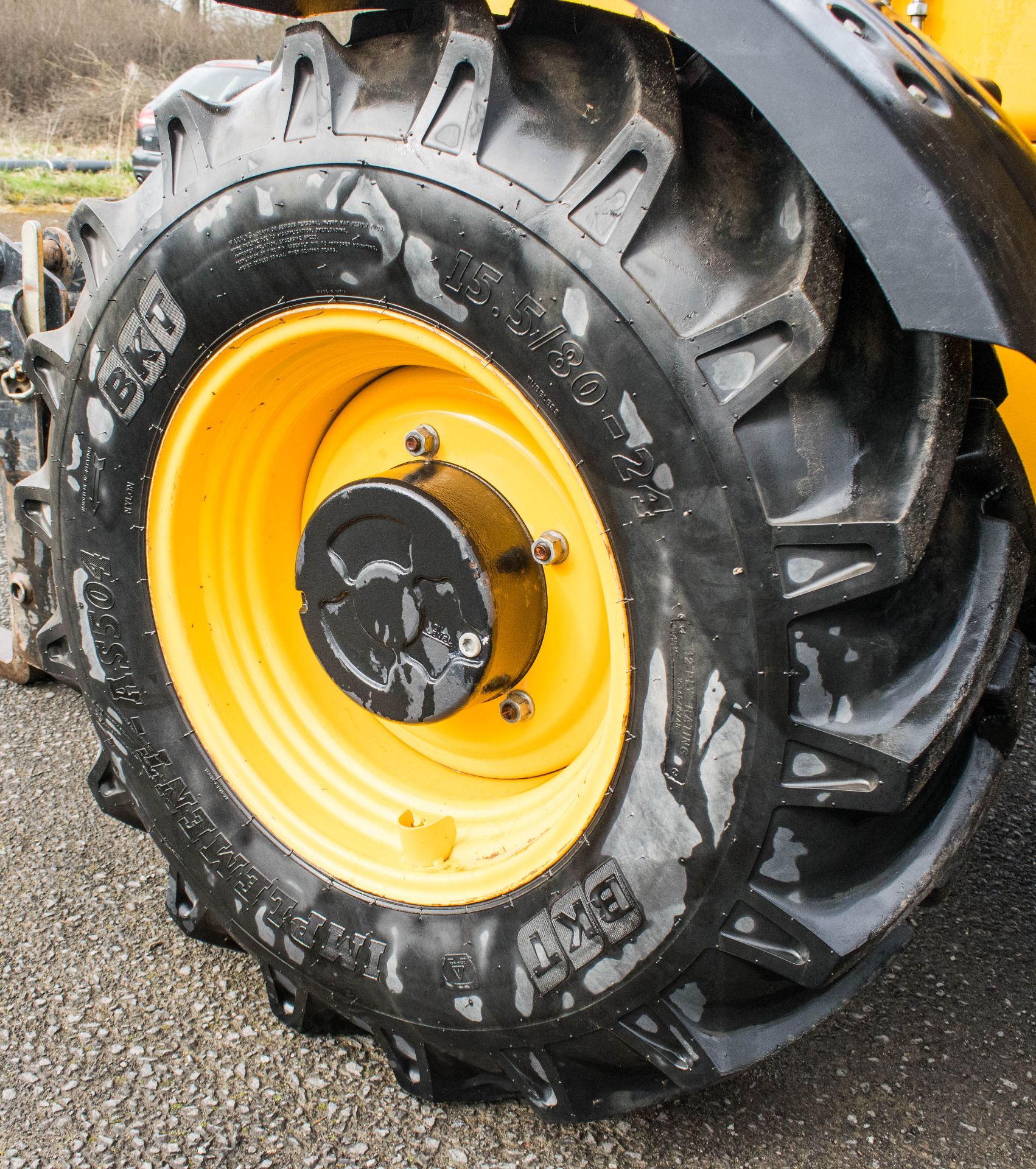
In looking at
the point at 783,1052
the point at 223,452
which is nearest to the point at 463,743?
the point at 223,452

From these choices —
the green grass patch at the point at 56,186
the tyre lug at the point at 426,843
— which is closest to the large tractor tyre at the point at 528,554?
the tyre lug at the point at 426,843

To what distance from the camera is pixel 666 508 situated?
1125 millimetres

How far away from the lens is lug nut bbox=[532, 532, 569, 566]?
144 centimetres

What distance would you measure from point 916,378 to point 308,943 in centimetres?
113

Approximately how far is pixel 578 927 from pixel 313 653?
0.69m

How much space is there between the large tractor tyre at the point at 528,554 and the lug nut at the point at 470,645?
2 cm

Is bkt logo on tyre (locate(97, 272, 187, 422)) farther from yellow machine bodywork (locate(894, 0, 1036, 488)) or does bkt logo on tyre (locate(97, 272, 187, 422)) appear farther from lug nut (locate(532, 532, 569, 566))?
yellow machine bodywork (locate(894, 0, 1036, 488))

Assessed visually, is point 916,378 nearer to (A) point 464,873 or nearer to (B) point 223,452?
(A) point 464,873

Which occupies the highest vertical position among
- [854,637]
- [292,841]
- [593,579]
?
[854,637]

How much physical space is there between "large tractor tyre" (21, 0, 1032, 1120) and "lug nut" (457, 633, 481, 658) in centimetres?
2

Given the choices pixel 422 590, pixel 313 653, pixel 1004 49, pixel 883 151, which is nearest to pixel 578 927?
pixel 422 590

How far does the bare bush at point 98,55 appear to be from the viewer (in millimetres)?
14625

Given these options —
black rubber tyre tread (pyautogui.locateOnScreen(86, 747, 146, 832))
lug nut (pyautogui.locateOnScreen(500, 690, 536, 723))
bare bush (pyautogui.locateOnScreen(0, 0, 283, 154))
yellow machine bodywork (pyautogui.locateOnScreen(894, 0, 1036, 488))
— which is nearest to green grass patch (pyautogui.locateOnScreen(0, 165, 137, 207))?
bare bush (pyautogui.locateOnScreen(0, 0, 283, 154))

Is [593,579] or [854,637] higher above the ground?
[854,637]
